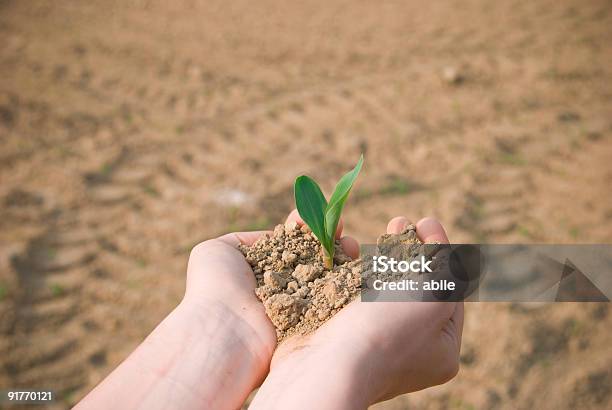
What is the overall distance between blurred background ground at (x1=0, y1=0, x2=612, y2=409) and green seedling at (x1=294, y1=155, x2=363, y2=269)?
39.2 inches

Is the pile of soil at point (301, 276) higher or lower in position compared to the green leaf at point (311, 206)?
lower

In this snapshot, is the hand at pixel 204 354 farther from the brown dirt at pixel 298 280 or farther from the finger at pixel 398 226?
the finger at pixel 398 226

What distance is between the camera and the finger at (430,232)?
1.46 meters

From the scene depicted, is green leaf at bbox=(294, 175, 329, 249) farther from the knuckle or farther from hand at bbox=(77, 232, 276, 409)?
the knuckle

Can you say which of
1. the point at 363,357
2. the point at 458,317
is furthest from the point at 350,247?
the point at 363,357

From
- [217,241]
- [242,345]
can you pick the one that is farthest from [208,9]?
[242,345]

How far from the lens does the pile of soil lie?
137 cm

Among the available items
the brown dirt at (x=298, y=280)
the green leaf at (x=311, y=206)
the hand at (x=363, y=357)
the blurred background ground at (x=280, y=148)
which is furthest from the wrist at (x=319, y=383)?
the blurred background ground at (x=280, y=148)

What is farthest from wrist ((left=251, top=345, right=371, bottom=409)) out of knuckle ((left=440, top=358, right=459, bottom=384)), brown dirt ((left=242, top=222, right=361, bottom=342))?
knuckle ((left=440, top=358, right=459, bottom=384))

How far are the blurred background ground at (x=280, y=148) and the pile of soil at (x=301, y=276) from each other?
96 cm

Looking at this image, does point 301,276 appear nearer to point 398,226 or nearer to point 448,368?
point 398,226

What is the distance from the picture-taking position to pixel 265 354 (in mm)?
1394

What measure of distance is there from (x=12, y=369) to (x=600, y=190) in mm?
2860

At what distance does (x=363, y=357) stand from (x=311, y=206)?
50 centimetres
